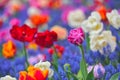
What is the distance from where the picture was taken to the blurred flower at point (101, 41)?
3227 mm

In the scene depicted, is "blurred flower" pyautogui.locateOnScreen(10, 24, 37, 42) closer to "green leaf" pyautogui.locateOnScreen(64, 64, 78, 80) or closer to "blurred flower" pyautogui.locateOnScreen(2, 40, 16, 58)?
"green leaf" pyautogui.locateOnScreen(64, 64, 78, 80)

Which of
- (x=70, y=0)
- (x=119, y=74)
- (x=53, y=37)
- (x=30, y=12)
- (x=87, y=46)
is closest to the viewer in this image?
(x=119, y=74)

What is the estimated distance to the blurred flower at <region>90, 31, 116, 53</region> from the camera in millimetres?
3227

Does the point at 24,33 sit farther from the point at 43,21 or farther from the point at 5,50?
the point at 43,21

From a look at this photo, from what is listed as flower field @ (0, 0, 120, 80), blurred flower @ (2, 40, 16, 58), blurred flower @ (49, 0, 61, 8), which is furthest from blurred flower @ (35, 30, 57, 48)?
blurred flower @ (49, 0, 61, 8)

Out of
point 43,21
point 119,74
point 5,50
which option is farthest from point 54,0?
point 119,74

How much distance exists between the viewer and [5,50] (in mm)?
3789

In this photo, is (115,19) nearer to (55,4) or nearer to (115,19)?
(115,19)

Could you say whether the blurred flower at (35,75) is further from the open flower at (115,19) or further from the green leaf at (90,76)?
the open flower at (115,19)

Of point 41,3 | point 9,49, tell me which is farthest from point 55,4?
point 9,49

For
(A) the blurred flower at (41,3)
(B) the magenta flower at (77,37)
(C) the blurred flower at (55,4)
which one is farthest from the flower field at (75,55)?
(A) the blurred flower at (41,3)

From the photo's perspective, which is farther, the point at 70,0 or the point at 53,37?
the point at 70,0

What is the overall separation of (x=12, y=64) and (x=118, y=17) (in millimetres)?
896

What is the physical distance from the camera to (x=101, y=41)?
322 centimetres
